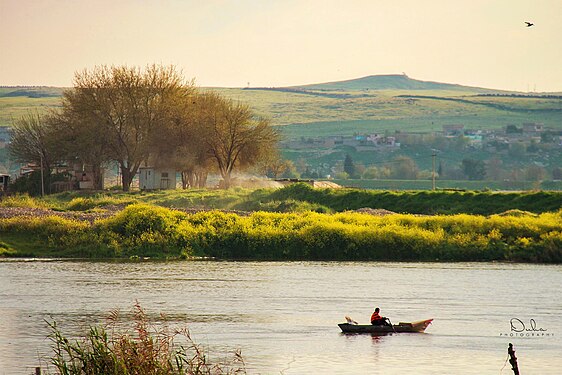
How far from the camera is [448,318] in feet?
122

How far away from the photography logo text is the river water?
0.09 meters

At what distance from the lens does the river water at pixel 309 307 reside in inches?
1182

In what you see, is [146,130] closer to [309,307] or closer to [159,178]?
[159,178]

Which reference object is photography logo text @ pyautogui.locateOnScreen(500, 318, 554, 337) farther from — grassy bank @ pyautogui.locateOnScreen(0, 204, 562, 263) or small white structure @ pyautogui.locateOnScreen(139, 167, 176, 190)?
small white structure @ pyautogui.locateOnScreen(139, 167, 176, 190)

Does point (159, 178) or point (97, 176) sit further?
point (159, 178)

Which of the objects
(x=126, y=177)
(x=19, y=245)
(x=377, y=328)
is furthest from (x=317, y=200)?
(x=377, y=328)

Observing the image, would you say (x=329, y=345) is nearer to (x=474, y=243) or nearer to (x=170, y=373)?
(x=170, y=373)

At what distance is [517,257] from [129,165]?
5196 cm

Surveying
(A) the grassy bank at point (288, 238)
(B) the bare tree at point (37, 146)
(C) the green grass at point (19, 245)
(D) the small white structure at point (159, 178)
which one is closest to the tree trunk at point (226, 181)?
(D) the small white structure at point (159, 178)

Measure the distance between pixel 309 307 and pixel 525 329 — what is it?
750 centimetres

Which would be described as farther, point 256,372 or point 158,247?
point 158,247

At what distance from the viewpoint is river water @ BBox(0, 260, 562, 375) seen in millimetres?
30031

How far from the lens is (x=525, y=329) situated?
3503 cm

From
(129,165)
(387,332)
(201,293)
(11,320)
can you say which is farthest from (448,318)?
(129,165)
